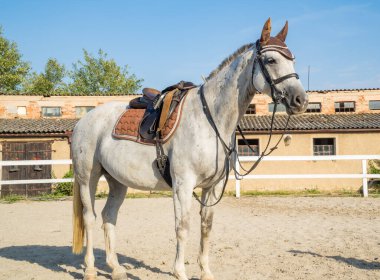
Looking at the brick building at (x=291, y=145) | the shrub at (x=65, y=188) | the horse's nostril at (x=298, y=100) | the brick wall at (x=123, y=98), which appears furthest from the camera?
the brick wall at (x=123, y=98)

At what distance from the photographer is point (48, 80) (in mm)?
47844

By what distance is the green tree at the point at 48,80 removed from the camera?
44787 millimetres

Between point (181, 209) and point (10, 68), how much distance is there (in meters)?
40.7

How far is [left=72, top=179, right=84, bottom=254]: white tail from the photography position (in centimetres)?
518

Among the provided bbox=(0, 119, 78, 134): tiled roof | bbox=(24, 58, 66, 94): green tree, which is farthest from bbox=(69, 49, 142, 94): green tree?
bbox=(0, 119, 78, 134): tiled roof

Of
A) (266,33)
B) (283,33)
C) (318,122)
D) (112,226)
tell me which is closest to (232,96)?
(266,33)

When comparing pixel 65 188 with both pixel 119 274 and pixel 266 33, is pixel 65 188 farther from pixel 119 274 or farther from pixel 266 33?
pixel 266 33

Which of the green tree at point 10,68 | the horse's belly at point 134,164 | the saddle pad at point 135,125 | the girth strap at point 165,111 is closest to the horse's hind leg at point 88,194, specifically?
the horse's belly at point 134,164

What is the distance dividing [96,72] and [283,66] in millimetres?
47306

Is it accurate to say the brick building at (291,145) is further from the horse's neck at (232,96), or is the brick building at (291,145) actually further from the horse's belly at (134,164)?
the horse's neck at (232,96)

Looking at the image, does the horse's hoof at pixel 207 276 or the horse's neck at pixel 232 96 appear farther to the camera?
the horse's hoof at pixel 207 276

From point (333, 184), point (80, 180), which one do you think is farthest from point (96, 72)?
point (80, 180)

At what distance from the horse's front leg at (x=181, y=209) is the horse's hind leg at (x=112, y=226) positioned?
101 centimetres

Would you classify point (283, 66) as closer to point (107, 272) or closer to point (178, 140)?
point (178, 140)
